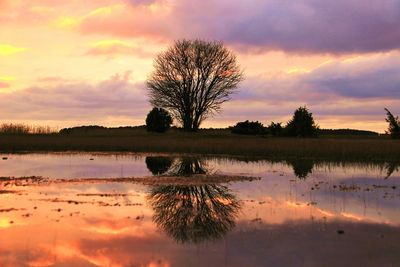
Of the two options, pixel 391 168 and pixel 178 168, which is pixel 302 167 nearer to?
pixel 391 168

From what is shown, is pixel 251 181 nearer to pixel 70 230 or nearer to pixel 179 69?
pixel 70 230

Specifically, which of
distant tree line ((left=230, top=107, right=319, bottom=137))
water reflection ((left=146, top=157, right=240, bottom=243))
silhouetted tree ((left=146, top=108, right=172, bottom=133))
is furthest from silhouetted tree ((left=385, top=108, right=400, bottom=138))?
water reflection ((left=146, top=157, right=240, bottom=243))

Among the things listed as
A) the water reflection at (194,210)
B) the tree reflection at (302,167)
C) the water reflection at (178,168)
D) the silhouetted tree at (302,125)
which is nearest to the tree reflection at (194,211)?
the water reflection at (194,210)

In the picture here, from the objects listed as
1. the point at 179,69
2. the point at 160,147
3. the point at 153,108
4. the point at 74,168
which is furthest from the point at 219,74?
the point at 74,168

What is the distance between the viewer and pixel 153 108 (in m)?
71.9

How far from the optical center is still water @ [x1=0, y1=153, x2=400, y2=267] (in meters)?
9.05

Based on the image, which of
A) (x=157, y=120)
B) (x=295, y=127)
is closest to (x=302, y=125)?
(x=295, y=127)

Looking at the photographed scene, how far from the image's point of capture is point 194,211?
13859 millimetres

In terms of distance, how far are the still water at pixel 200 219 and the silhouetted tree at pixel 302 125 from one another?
41.4m

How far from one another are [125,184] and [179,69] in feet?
165

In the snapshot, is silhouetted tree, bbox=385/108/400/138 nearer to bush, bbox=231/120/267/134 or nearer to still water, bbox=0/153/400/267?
bush, bbox=231/120/267/134

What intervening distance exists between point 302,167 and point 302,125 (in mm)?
37821

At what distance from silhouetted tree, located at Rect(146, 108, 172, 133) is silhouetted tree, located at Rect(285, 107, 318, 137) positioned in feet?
59.8

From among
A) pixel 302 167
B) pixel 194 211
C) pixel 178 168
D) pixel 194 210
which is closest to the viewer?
pixel 194 211
